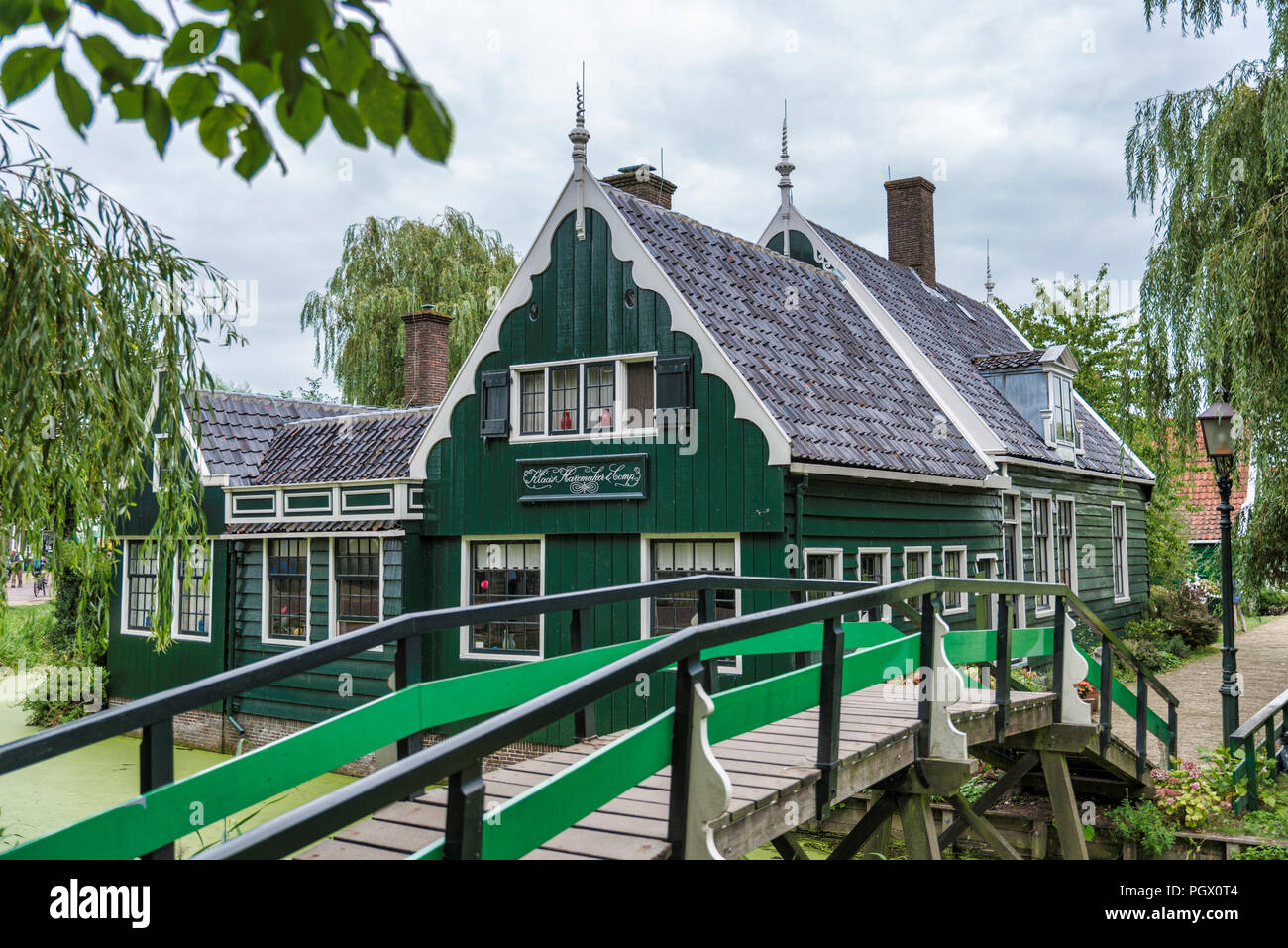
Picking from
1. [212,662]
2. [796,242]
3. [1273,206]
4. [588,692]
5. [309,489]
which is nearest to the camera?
[588,692]

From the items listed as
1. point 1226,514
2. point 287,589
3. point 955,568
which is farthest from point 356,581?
point 1226,514

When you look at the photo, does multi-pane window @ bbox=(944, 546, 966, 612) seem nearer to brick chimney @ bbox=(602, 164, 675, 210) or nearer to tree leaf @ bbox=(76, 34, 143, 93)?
brick chimney @ bbox=(602, 164, 675, 210)


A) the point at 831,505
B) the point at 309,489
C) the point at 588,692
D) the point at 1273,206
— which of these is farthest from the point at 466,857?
the point at 309,489

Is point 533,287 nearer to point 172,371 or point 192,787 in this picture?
point 172,371

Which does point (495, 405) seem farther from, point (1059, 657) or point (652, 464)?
point (1059, 657)

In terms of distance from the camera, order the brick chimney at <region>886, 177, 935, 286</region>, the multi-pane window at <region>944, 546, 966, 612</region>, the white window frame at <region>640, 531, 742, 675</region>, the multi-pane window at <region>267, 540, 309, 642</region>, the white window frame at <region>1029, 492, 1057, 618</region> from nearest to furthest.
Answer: the white window frame at <region>640, 531, 742, 675</region> → the multi-pane window at <region>944, 546, 966, 612</region> → the multi-pane window at <region>267, 540, 309, 642</region> → the white window frame at <region>1029, 492, 1057, 618</region> → the brick chimney at <region>886, 177, 935, 286</region>

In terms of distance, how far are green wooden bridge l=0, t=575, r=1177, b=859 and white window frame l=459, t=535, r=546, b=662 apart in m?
6.08

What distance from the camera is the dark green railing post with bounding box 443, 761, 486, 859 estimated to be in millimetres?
3139

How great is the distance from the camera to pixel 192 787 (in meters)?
3.74

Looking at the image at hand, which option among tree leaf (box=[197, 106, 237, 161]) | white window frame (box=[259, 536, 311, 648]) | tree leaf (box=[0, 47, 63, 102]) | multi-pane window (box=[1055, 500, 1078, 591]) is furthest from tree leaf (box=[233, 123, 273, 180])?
multi-pane window (box=[1055, 500, 1078, 591])

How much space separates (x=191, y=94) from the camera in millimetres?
2367

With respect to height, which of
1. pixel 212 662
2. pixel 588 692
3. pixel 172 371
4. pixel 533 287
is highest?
pixel 533 287

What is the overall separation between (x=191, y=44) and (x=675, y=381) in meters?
11.1
